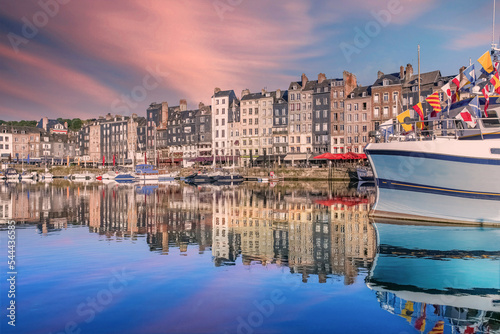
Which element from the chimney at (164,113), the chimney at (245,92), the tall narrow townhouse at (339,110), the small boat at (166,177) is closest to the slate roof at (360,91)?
the tall narrow townhouse at (339,110)

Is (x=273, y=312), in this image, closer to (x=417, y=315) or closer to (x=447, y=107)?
(x=417, y=315)

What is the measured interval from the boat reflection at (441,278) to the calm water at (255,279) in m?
0.04

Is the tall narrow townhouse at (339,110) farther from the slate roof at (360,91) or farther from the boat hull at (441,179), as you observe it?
the boat hull at (441,179)

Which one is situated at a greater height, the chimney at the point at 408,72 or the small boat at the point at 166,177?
the chimney at the point at 408,72

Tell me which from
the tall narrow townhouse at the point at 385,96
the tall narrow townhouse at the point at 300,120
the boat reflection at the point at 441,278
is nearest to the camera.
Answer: the boat reflection at the point at 441,278

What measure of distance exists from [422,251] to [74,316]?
13091 millimetres

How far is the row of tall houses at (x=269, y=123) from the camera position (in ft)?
295

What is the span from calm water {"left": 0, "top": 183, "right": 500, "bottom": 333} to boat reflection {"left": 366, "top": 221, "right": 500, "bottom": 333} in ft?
0.15

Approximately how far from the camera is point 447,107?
25.7 meters

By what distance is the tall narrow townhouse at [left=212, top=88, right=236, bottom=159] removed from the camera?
113812mm

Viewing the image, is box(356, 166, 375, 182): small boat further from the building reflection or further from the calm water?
the calm water

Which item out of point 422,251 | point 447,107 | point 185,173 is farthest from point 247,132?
point 422,251

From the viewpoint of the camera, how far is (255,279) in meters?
13.1

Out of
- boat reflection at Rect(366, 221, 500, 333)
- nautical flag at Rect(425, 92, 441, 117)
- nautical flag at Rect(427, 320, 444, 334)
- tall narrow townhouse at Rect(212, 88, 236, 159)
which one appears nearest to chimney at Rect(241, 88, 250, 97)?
tall narrow townhouse at Rect(212, 88, 236, 159)
